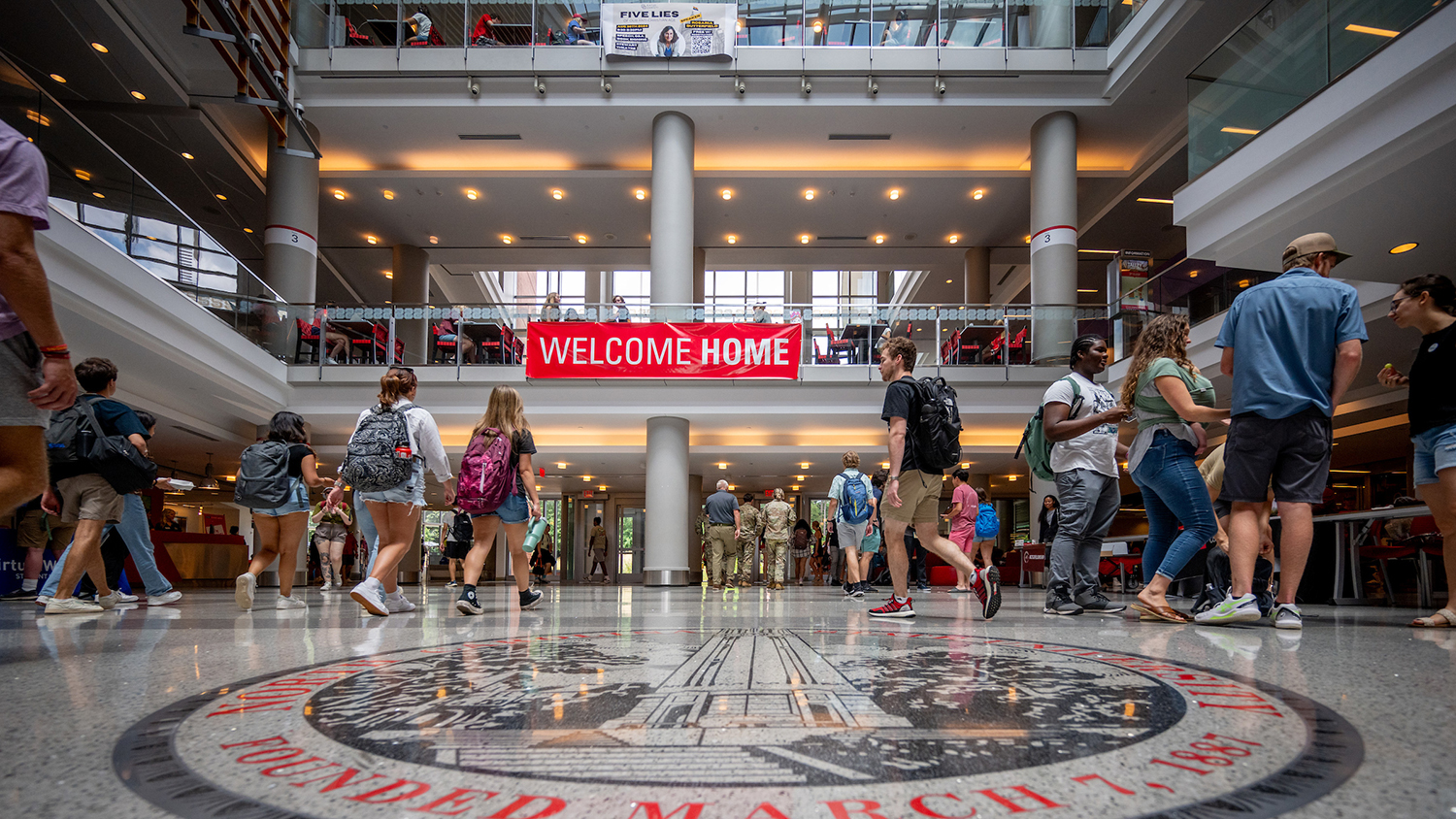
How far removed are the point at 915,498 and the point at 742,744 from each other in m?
3.52

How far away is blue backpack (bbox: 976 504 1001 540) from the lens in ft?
39.6

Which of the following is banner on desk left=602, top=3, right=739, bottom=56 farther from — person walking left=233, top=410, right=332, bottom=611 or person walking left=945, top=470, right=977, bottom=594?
person walking left=233, top=410, right=332, bottom=611

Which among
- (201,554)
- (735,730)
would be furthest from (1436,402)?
(201,554)

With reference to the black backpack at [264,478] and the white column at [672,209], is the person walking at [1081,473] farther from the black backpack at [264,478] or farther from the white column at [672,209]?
the white column at [672,209]

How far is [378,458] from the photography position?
5.23 m

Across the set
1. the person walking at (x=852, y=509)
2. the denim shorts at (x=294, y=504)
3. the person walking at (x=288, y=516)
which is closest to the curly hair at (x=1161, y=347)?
the person walking at (x=852, y=509)

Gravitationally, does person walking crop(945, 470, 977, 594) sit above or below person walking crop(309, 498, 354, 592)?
above

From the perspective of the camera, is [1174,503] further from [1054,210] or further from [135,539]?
[1054,210]

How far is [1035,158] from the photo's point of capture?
1572 cm

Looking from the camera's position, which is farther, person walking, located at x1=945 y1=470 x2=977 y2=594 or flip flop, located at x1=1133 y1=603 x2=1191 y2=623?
person walking, located at x1=945 y1=470 x2=977 y2=594

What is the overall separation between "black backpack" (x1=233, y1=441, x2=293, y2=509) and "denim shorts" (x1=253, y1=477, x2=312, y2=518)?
3 centimetres

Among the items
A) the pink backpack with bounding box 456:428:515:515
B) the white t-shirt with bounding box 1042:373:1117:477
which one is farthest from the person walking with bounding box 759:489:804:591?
the white t-shirt with bounding box 1042:373:1117:477

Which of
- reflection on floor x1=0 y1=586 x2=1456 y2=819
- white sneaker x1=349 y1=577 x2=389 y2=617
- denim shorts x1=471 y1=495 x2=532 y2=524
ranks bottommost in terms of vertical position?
white sneaker x1=349 y1=577 x2=389 y2=617

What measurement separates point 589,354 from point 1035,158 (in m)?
9.04
